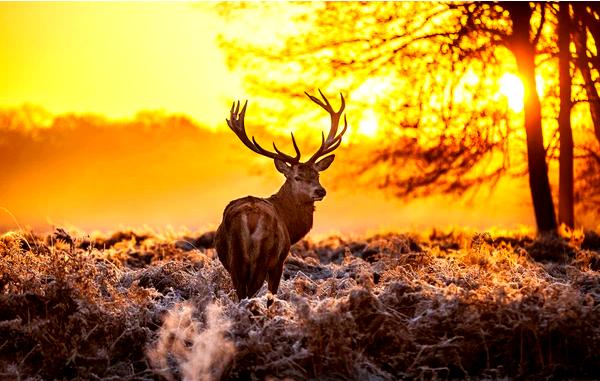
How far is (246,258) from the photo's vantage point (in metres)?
8.90

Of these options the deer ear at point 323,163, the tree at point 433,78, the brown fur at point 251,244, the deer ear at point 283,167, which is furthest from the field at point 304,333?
the tree at point 433,78

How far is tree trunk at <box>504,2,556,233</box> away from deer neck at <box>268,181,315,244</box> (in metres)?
9.10

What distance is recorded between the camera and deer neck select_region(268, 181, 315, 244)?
10070mm

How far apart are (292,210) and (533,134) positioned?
9.33 metres

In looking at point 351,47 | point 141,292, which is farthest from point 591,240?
point 141,292

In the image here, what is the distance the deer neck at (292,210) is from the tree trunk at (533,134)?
9.10 meters

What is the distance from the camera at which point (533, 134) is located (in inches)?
715

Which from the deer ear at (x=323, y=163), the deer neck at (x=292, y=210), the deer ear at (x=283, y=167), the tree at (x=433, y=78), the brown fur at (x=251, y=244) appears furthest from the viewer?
the tree at (x=433, y=78)

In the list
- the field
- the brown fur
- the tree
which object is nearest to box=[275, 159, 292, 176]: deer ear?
the brown fur

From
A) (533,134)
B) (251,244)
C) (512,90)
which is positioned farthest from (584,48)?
(251,244)

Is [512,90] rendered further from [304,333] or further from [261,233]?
[304,333]

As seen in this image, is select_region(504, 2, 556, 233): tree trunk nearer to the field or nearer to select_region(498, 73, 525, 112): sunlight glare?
select_region(498, 73, 525, 112): sunlight glare

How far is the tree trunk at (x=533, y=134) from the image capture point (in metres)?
18.2

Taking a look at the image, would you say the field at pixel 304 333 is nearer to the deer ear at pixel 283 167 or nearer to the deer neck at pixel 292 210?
the deer neck at pixel 292 210
